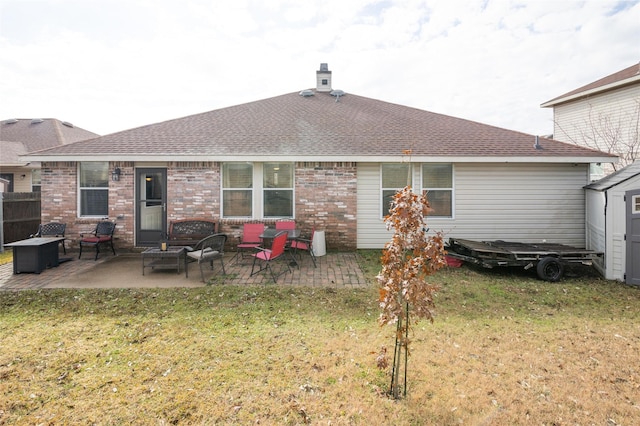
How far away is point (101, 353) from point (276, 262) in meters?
4.78

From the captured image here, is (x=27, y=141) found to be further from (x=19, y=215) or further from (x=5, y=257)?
(x=5, y=257)

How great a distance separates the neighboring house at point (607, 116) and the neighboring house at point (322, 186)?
5.74 metres

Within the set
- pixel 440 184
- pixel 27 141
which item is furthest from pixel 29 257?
pixel 27 141

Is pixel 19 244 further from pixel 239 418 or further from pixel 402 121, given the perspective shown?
pixel 402 121

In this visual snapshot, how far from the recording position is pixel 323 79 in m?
14.5

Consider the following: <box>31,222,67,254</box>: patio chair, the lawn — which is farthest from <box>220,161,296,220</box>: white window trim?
<box>31,222,67,254</box>: patio chair

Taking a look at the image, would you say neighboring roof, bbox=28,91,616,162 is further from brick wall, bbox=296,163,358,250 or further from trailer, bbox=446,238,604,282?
trailer, bbox=446,238,604,282

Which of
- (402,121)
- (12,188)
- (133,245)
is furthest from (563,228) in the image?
(12,188)

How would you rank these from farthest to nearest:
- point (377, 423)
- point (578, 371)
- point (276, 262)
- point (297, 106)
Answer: point (297, 106)
point (276, 262)
point (578, 371)
point (377, 423)

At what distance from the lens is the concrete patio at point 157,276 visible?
6246 mm

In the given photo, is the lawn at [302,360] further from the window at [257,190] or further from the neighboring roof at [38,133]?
the neighboring roof at [38,133]

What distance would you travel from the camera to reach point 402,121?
11.4 metres

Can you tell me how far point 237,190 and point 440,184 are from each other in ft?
21.4

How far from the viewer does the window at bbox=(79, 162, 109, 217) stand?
9.33 metres
